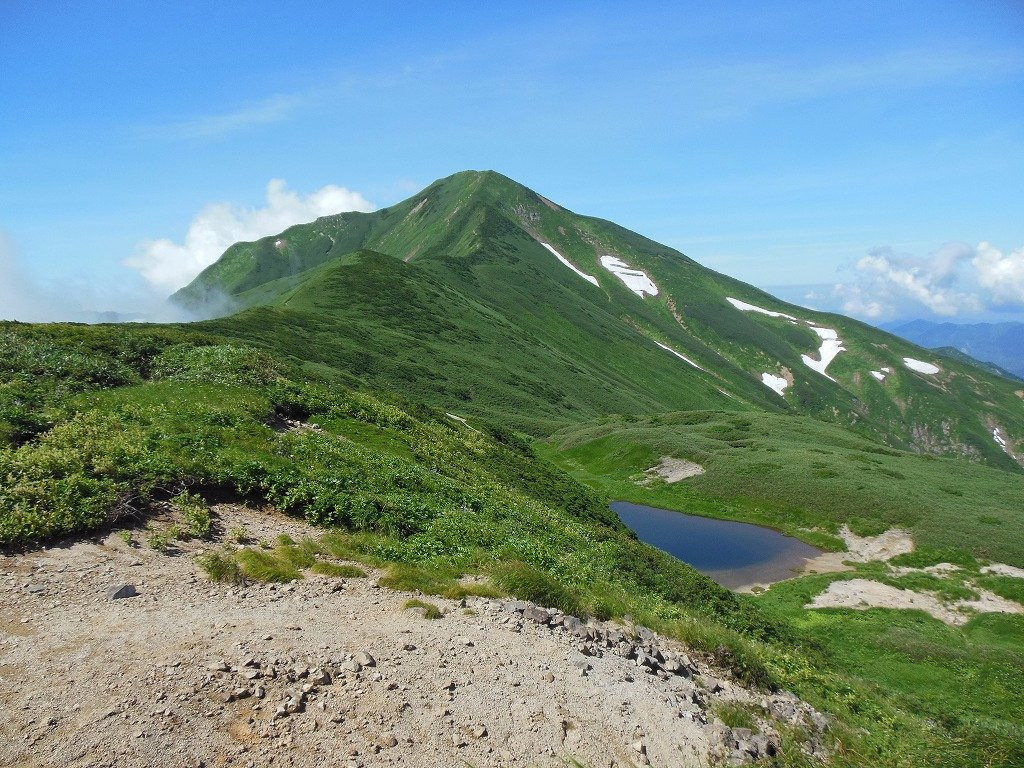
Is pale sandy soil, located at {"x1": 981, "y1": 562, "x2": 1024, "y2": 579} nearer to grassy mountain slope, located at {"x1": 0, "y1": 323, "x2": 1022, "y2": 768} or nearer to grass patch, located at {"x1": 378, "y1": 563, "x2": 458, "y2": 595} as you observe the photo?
grassy mountain slope, located at {"x1": 0, "y1": 323, "x2": 1022, "y2": 768}

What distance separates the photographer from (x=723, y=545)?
2156 inches

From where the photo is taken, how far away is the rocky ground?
27.7 ft

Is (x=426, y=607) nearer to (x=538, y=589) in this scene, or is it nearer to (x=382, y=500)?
(x=538, y=589)

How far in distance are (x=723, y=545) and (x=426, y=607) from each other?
48266 millimetres

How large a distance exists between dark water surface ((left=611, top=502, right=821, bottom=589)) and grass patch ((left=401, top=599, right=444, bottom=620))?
124 feet

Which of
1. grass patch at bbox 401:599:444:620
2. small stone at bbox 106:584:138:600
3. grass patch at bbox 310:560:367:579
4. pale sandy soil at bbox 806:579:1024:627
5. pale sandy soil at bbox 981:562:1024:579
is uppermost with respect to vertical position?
small stone at bbox 106:584:138:600

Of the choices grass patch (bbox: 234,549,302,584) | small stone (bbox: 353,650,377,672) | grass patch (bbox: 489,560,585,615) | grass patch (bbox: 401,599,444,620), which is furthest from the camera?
grass patch (bbox: 489,560,585,615)

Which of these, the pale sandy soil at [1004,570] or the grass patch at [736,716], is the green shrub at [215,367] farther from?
the pale sandy soil at [1004,570]

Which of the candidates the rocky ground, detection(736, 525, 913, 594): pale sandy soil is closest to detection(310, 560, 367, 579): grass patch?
the rocky ground

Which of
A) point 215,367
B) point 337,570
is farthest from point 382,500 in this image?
point 215,367

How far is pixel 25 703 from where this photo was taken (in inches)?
329

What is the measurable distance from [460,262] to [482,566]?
625 feet

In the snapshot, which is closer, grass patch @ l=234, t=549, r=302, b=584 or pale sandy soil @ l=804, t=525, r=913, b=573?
grass patch @ l=234, t=549, r=302, b=584

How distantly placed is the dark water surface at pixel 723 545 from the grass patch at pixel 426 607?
37.8 meters
